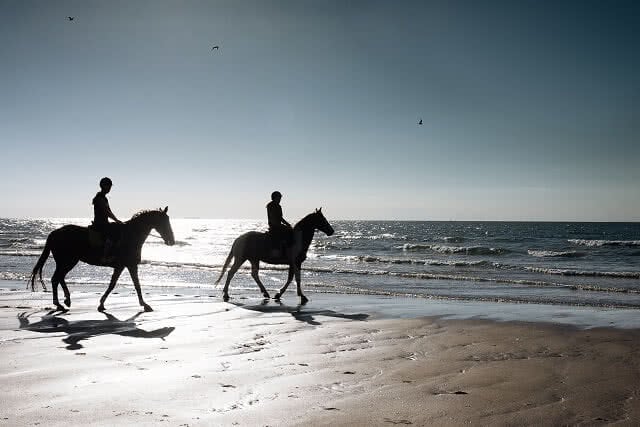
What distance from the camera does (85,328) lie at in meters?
8.05

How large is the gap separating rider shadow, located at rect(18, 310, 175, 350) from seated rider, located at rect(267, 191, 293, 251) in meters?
4.89

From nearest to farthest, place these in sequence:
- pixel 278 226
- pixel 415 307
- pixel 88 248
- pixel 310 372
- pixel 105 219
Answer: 1. pixel 310 372
2. pixel 105 219
3. pixel 88 248
4. pixel 415 307
5. pixel 278 226

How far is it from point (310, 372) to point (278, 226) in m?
8.18

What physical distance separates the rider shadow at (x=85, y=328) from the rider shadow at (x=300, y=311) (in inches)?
103

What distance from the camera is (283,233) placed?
1334cm

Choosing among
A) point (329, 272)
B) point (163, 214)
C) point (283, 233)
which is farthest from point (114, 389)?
point (329, 272)

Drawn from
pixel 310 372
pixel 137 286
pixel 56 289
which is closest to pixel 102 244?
pixel 137 286

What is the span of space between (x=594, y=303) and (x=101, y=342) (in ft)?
42.5

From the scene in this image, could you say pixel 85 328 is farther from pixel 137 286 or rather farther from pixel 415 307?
pixel 415 307

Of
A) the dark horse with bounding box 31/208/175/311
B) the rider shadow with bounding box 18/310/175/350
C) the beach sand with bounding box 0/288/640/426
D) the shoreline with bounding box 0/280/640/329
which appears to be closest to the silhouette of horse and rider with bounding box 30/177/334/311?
the dark horse with bounding box 31/208/175/311

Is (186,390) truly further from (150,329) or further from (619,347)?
(619,347)

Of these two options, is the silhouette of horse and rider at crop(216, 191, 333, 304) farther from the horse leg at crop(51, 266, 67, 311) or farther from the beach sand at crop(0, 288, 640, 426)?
the beach sand at crop(0, 288, 640, 426)

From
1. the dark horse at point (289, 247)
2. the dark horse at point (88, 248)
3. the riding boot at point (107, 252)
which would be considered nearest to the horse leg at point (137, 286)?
the dark horse at point (88, 248)

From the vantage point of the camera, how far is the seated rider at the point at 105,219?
1020cm
